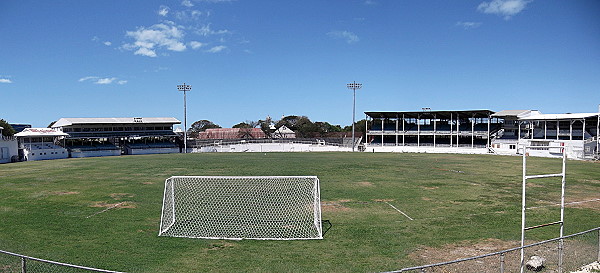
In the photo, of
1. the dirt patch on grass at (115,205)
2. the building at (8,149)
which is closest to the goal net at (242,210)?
the dirt patch on grass at (115,205)

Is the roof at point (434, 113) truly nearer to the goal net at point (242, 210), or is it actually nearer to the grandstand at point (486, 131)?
the grandstand at point (486, 131)

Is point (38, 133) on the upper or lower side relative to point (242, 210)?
upper

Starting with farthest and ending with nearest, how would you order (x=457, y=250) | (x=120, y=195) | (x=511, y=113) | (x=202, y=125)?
(x=202, y=125) < (x=511, y=113) < (x=120, y=195) < (x=457, y=250)

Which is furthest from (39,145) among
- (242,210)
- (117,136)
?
(242,210)

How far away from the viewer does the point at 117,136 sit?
214 feet

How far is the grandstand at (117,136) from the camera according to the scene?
61.3 m

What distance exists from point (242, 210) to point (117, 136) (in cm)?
5887

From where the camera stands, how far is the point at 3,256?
9.22m

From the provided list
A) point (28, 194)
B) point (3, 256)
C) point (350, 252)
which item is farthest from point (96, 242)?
point (28, 194)

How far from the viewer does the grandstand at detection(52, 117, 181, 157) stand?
61344 mm

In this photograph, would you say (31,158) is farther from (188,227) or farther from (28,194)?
(188,227)

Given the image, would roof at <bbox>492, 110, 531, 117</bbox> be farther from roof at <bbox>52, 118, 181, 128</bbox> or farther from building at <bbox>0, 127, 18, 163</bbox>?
building at <bbox>0, 127, 18, 163</bbox>

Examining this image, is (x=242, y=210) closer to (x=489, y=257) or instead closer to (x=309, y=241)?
(x=309, y=241)

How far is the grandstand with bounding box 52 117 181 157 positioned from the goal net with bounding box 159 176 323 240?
158ft
